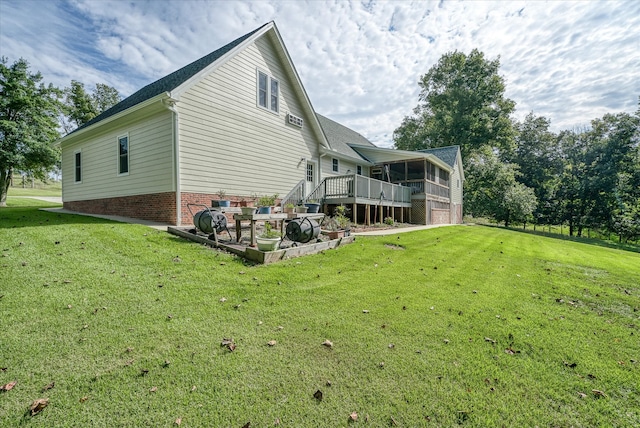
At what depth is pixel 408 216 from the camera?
1894 cm

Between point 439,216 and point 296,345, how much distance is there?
21023mm

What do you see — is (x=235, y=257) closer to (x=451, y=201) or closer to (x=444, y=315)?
(x=444, y=315)

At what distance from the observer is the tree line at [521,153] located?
3025 centimetres

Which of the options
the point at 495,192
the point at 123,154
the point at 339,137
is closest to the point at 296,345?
the point at 123,154

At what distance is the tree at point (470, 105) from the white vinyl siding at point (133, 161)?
3488 cm

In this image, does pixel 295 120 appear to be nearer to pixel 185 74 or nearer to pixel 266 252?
pixel 185 74

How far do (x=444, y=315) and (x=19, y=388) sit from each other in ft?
15.1

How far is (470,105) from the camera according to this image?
113ft

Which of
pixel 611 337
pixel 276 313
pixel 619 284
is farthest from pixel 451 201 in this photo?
pixel 276 313

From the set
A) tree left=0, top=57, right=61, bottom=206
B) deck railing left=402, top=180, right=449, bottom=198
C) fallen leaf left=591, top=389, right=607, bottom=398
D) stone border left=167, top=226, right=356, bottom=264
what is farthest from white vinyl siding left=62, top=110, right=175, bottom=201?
deck railing left=402, top=180, right=449, bottom=198

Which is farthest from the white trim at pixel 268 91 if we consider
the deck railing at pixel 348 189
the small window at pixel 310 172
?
the deck railing at pixel 348 189

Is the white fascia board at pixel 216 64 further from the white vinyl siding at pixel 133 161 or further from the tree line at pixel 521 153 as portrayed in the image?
the tree line at pixel 521 153

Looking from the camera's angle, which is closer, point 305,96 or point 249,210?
point 249,210

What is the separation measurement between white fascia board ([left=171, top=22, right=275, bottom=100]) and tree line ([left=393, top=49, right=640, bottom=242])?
2975cm
